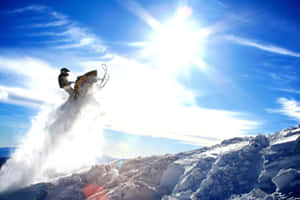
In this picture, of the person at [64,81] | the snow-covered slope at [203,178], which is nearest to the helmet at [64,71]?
the person at [64,81]

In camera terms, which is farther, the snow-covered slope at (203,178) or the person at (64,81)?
the person at (64,81)

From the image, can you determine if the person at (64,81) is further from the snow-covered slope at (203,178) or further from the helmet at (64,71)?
the snow-covered slope at (203,178)

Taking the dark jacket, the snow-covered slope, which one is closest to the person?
the dark jacket

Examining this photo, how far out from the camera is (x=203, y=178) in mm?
12711

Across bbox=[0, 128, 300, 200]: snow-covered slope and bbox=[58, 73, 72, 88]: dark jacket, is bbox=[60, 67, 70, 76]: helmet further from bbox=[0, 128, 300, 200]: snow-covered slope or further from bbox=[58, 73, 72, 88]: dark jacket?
bbox=[0, 128, 300, 200]: snow-covered slope

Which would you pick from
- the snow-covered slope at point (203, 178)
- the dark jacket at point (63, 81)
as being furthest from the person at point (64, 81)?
the snow-covered slope at point (203, 178)

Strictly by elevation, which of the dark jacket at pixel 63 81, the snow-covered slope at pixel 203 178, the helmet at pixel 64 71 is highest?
the helmet at pixel 64 71

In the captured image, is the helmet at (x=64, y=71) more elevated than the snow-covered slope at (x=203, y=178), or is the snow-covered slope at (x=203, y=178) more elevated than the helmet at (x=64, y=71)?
the helmet at (x=64, y=71)

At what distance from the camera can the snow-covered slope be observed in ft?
34.9

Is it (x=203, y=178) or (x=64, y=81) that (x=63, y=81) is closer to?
(x=64, y=81)

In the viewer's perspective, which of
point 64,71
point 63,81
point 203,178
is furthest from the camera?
point 64,71

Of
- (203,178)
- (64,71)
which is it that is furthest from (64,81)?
(203,178)

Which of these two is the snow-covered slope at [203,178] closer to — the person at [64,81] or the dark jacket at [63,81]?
the person at [64,81]

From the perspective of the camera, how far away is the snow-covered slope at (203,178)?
10.6m
